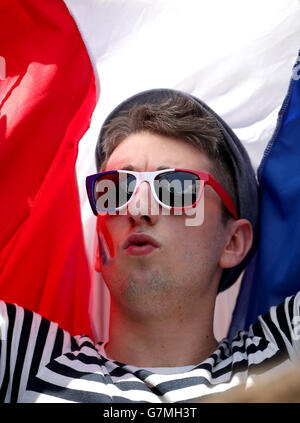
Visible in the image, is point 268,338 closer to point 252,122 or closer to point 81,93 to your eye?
point 252,122

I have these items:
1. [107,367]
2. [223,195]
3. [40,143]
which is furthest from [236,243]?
[40,143]

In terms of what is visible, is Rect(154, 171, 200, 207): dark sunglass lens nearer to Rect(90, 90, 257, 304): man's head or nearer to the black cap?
Rect(90, 90, 257, 304): man's head

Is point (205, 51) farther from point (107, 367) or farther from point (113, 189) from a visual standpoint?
point (107, 367)

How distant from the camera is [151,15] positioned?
87.6 inches

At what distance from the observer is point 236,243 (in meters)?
2.13

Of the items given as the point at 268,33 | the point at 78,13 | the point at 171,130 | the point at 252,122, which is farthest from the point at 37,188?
the point at 268,33

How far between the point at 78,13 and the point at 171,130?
55 cm

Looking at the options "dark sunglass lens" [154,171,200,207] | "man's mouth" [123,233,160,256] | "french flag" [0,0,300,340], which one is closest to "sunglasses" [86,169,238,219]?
"dark sunglass lens" [154,171,200,207]

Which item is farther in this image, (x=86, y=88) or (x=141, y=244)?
(x=86, y=88)

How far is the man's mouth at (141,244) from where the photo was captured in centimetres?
188

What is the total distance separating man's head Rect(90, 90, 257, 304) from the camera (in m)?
1.91

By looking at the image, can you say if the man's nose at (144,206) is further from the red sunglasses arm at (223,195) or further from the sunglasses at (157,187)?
the red sunglasses arm at (223,195)

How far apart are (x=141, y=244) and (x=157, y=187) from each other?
0.18 m

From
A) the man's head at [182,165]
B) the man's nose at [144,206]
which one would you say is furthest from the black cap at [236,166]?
the man's nose at [144,206]
